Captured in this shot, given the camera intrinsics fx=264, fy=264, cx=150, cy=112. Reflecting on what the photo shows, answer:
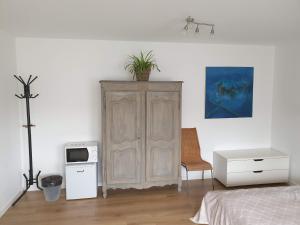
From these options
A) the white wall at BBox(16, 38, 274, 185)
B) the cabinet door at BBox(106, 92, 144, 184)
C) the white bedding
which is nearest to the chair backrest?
the white wall at BBox(16, 38, 274, 185)

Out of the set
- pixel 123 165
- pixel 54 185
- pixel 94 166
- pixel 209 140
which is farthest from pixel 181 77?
pixel 54 185

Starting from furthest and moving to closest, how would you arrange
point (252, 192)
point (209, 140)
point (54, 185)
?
point (209, 140) → point (54, 185) → point (252, 192)

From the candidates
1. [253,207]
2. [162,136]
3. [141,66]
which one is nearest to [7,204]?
[162,136]

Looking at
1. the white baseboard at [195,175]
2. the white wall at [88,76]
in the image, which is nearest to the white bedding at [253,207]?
the white baseboard at [195,175]

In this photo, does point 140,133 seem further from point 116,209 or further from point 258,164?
point 258,164

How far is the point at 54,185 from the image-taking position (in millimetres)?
3732

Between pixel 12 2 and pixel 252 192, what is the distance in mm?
2965

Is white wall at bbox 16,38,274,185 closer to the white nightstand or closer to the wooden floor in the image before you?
the white nightstand

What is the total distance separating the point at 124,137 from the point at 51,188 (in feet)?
4.07

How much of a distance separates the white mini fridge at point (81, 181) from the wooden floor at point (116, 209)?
3.9 inches

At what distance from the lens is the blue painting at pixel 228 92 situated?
444cm

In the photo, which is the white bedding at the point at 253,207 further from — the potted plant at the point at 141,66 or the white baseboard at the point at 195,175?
the potted plant at the point at 141,66

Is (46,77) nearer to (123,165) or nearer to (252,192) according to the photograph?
(123,165)

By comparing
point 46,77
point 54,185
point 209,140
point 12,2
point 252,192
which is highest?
point 12,2
